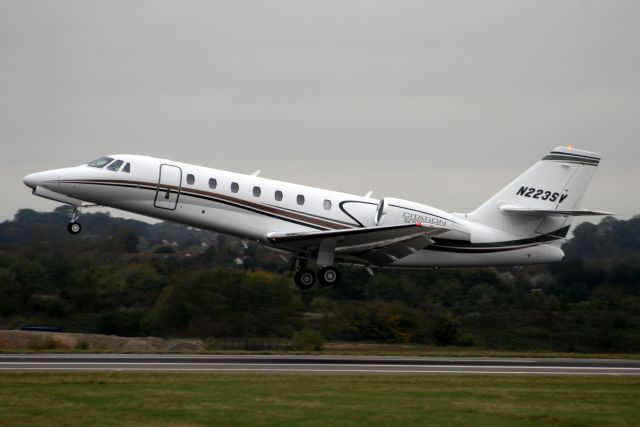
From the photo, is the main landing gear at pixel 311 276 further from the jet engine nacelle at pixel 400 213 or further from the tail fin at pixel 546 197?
the tail fin at pixel 546 197

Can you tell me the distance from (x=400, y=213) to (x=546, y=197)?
17.5 feet

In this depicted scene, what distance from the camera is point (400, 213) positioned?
29.8m

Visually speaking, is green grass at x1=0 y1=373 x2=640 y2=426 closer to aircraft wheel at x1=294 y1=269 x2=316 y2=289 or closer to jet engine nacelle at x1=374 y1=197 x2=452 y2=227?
jet engine nacelle at x1=374 y1=197 x2=452 y2=227

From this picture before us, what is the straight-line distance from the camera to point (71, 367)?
24469mm

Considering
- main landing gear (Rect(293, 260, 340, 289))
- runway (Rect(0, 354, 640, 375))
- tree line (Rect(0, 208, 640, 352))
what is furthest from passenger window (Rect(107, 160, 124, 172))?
tree line (Rect(0, 208, 640, 352))

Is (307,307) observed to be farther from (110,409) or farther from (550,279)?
(110,409)

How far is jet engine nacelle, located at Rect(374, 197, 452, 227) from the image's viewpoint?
2981 cm

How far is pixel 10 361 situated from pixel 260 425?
39.4 feet

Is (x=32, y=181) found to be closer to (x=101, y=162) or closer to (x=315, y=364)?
(x=101, y=162)

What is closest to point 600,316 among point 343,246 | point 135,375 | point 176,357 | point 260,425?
point 343,246

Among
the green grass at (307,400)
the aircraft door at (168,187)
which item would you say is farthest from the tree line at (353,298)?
the green grass at (307,400)

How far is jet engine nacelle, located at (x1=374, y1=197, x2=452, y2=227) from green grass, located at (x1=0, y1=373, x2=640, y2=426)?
762 cm

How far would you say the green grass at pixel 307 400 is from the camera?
16.9 m

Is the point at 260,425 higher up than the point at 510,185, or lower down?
lower down
